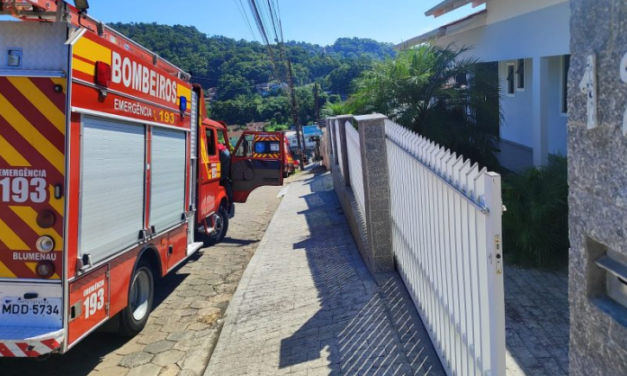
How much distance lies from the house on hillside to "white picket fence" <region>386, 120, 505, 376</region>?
446 cm

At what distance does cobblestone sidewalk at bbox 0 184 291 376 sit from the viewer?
5.23 m

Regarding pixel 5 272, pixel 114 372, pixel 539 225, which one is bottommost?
pixel 114 372

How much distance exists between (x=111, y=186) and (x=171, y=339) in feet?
6.36

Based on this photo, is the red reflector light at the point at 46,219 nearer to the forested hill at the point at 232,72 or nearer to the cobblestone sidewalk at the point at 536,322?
the cobblestone sidewalk at the point at 536,322

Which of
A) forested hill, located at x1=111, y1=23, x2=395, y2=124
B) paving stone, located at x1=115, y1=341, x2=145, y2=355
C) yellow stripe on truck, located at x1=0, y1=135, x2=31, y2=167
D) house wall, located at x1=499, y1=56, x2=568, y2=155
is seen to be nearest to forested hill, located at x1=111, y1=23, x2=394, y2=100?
forested hill, located at x1=111, y1=23, x2=395, y2=124

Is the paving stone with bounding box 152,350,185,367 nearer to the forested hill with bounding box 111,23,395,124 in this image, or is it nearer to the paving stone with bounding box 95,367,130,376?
the paving stone with bounding box 95,367,130,376

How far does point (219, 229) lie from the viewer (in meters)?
10.7

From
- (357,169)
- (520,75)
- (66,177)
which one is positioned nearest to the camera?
(66,177)

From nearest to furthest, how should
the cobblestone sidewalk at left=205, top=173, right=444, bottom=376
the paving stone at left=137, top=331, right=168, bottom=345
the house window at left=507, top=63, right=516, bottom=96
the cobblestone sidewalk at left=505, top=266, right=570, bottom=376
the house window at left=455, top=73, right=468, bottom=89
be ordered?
the cobblestone sidewalk at left=505, top=266, right=570, bottom=376, the cobblestone sidewalk at left=205, top=173, right=444, bottom=376, the paving stone at left=137, top=331, right=168, bottom=345, the house window at left=455, top=73, right=468, bottom=89, the house window at left=507, top=63, right=516, bottom=96

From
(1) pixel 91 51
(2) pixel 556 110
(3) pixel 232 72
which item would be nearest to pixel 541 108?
(2) pixel 556 110

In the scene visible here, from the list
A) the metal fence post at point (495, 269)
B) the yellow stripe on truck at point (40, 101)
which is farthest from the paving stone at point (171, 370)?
the metal fence post at point (495, 269)

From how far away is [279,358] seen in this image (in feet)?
15.9

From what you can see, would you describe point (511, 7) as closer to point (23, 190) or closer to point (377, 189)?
point (377, 189)

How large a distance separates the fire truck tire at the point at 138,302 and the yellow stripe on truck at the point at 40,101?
1.99 m
